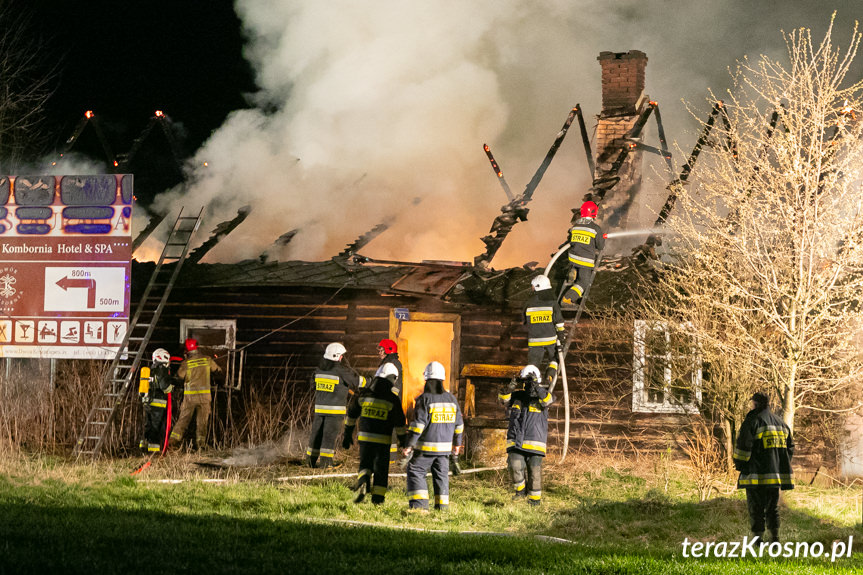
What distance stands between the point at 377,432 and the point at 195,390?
19.7ft

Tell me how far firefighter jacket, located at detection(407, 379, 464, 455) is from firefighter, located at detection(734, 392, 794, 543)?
3.01 m

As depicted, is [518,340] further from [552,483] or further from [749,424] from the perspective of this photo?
[749,424]

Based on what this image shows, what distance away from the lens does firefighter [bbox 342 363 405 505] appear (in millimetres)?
10195

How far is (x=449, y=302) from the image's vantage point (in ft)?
53.3

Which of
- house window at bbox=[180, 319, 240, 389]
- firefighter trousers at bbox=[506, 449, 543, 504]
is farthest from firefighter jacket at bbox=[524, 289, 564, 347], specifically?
house window at bbox=[180, 319, 240, 389]

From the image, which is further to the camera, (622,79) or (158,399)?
(622,79)

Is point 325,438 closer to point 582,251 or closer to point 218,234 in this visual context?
point 582,251

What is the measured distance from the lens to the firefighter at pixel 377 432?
33.4 feet

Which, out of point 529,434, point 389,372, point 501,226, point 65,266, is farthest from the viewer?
point 501,226

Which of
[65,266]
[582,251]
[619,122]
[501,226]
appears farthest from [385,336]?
[619,122]

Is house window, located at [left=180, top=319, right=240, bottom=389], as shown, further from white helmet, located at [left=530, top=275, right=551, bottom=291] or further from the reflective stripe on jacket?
the reflective stripe on jacket

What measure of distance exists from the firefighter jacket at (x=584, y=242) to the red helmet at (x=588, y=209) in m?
0.23

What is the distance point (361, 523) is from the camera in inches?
355

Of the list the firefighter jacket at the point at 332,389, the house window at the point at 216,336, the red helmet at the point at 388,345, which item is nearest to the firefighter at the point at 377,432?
the red helmet at the point at 388,345
